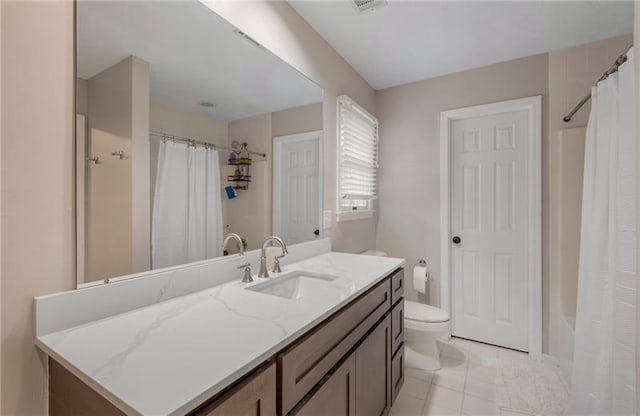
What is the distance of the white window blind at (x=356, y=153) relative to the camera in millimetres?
2336

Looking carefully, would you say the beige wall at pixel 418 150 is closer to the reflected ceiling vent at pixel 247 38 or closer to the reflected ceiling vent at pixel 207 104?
the reflected ceiling vent at pixel 247 38

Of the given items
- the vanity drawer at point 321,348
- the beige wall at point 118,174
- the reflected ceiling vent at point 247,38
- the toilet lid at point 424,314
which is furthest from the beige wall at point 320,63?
the vanity drawer at point 321,348

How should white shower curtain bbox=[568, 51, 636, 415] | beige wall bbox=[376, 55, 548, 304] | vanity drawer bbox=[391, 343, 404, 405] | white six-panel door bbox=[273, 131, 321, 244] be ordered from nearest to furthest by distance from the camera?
1. white shower curtain bbox=[568, 51, 636, 415]
2. vanity drawer bbox=[391, 343, 404, 405]
3. white six-panel door bbox=[273, 131, 321, 244]
4. beige wall bbox=[376, 55, 548, 304]

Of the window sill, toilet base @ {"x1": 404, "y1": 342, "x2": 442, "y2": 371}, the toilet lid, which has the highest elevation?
the window sill

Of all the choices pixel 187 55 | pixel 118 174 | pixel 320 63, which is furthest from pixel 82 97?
pixel 320 63

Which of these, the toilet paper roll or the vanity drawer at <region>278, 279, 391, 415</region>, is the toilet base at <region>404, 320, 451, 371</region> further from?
the vanity drawer at <region>278, 279, 391, 415</region>

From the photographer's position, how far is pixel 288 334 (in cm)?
82

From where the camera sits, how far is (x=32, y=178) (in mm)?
817

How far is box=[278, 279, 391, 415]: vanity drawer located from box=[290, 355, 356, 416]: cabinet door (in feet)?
0.09

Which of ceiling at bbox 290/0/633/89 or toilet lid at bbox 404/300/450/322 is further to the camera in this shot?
toilet lid at bbox 404/300/450/322

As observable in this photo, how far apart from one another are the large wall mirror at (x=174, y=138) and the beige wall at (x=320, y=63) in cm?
10

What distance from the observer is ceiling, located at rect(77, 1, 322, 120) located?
961 mm

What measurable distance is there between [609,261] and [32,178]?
2361 mm

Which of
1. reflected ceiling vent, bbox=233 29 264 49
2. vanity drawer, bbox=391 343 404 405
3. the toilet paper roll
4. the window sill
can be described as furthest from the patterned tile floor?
reflected ceiling vent, bbox=233 29 264 49
